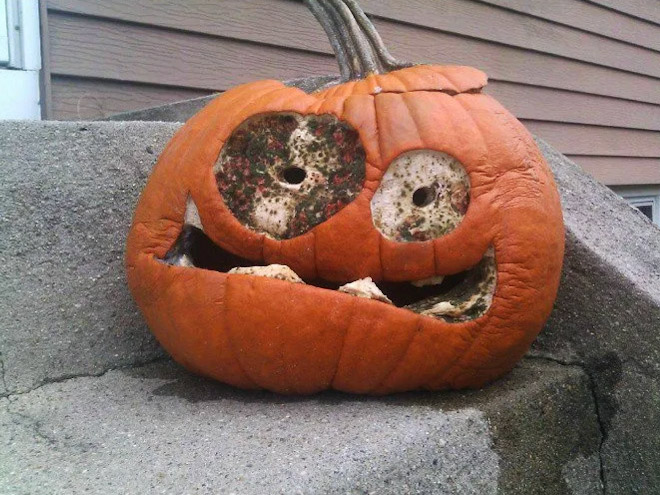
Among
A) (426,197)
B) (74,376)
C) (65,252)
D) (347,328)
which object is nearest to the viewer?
(347,328)

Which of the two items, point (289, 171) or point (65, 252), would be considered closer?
point (289, 171)

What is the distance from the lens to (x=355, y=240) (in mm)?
1294

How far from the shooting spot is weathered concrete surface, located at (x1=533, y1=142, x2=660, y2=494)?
161 cm

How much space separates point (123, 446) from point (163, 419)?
13cm

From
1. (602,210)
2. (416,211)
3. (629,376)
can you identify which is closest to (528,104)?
(602,210)

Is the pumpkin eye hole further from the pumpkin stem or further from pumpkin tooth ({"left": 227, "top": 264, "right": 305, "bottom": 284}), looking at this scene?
the pumpkin stem

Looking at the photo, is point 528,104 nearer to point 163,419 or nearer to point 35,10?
point 35,10

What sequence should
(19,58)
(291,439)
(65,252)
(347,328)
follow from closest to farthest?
(291,439)
(347,328)
(65,252)
(19,58)

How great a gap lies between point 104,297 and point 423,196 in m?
0.85

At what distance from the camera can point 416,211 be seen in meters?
1.35

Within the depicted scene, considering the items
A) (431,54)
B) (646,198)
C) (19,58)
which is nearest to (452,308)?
(19,58)

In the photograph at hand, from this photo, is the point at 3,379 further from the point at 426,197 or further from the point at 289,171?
the point at 426,197

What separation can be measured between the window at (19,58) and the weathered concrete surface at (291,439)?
1131mm

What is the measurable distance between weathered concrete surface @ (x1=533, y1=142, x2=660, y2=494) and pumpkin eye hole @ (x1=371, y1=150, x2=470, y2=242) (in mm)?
597
